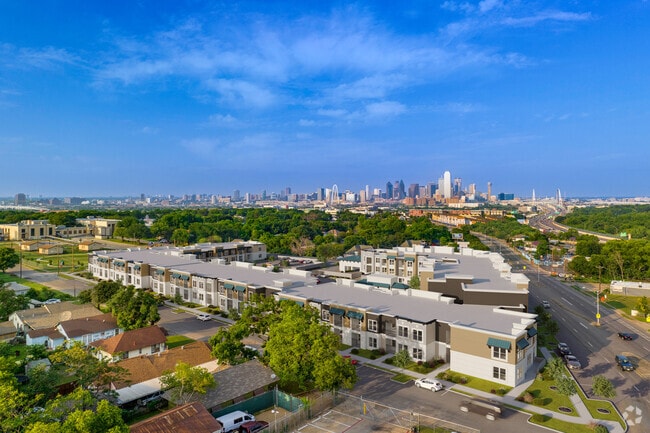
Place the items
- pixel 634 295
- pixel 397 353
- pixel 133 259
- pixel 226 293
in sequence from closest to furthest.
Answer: pixel 397 353 < pixel 226 293 < pixel 634 295 < pixel 133 259

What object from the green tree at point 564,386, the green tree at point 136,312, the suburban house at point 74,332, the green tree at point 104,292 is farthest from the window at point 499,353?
the green tree at point 104,292

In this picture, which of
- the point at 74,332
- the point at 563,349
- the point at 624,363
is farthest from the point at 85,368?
the point at 624,363

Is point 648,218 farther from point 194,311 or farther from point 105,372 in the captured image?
point 105,372

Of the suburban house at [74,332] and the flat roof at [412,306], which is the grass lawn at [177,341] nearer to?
the suburban house at [74,332]

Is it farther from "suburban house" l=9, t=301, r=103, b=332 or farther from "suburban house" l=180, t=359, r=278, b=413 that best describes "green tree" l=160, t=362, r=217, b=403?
"suburban house" l=9, t=301, r=103, b=332

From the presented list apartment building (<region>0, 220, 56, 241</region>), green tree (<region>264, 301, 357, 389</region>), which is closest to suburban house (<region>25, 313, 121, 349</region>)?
green tree (<region>264, 301, 357, 389</region>)

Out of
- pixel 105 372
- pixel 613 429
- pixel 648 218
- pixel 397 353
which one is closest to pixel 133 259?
pixel 105 372
